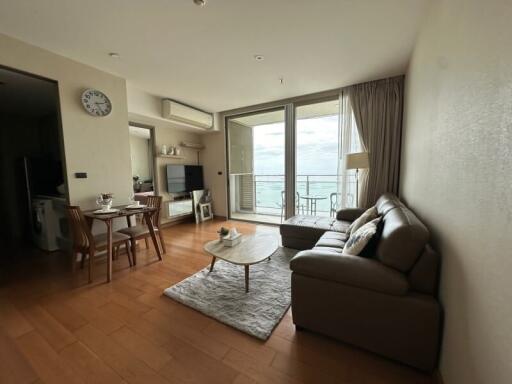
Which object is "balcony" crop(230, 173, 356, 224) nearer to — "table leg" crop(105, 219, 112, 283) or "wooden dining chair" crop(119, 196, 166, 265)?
"wooden dining chair" crop(119, 196, 166, 265)

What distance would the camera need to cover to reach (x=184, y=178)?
188 inches

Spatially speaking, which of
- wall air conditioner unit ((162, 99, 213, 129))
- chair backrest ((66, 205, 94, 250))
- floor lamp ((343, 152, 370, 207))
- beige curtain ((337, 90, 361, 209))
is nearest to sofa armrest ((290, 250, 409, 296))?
floor lamp ((343, 152, 370, 207))

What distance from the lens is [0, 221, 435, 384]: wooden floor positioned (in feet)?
4.04

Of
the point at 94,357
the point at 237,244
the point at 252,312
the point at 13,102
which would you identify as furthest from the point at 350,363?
the point at 13,102

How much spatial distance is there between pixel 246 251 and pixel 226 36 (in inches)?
86.2

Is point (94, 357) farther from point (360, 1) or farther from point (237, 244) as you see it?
point (360, 1)

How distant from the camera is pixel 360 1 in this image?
170cm

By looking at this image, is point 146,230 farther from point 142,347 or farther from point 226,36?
point 226,36

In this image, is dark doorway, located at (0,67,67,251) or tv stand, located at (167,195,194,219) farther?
tv stand, located at (167,195,194,219)

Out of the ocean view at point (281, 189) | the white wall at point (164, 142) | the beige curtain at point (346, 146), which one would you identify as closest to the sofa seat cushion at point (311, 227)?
the beige curtain at point (346, 146)

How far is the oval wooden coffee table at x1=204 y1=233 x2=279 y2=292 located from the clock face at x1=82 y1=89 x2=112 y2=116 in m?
2.28

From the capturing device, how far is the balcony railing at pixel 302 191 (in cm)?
435

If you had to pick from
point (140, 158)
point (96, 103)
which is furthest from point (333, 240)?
point (140, 158)

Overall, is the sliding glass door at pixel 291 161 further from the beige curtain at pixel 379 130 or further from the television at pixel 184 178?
the television at pixel 184 178
